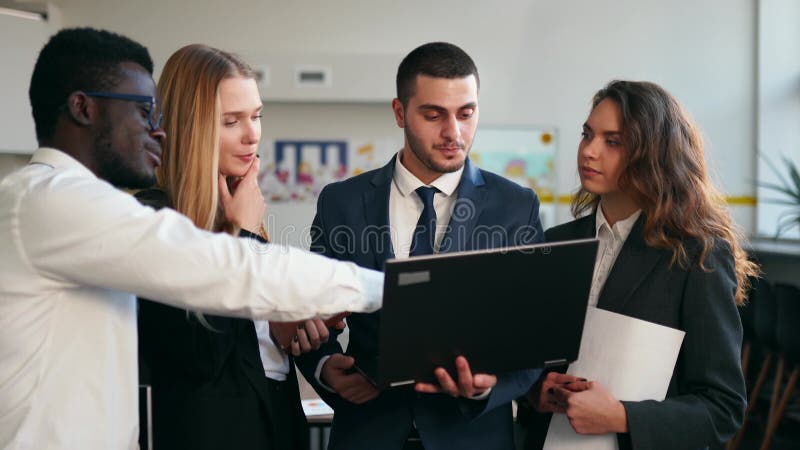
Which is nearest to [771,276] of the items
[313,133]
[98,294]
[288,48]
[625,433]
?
[313,133]

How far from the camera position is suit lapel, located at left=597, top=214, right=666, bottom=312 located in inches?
68.8

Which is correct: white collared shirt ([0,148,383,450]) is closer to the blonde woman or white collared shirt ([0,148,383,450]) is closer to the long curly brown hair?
the blonde woman

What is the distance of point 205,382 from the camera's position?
159 centimetres

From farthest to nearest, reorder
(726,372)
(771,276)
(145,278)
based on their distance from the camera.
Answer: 1. (771,276)
2. (726,372)
3. (145,278)

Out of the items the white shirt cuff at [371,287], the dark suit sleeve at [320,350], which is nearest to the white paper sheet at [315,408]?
the dark suit sleeve at [320,350]

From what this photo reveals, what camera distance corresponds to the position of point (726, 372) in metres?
Answer: 1.67

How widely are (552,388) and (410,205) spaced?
0.56 m

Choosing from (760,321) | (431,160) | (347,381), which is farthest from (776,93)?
(347,381)

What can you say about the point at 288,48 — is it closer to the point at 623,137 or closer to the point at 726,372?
the point at 623,137

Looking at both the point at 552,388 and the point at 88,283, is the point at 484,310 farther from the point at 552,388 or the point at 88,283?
the point at 88,283

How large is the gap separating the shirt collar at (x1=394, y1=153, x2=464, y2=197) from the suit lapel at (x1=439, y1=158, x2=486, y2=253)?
33 mm

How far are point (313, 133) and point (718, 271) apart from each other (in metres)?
4.26

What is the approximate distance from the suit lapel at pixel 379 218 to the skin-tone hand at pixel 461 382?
0.36m

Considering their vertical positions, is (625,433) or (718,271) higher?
(718,271)
